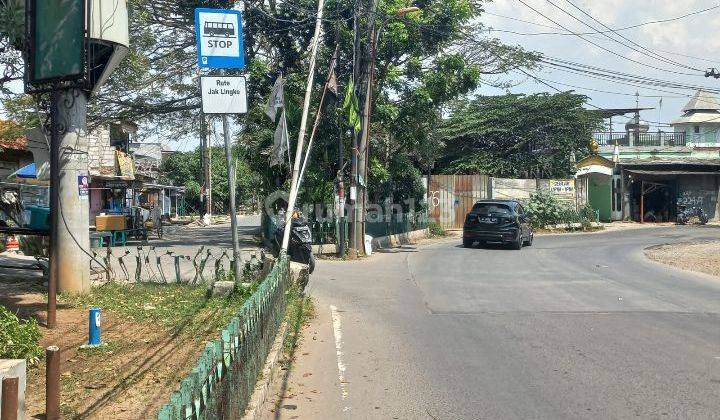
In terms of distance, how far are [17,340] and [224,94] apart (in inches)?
171

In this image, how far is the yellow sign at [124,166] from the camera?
33.2 meters

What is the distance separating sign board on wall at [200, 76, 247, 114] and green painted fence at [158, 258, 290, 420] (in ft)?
9.37

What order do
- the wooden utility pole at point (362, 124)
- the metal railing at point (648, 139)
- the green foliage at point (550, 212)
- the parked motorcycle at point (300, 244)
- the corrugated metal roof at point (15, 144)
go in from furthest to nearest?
the metal railing at point (648, 139)
the green foliage at point (550, 212)
the corrugated metal roof at point (15, 144)
the wooden utility pole at point (362, 124)
the parked motorcycle at point (300, 244)

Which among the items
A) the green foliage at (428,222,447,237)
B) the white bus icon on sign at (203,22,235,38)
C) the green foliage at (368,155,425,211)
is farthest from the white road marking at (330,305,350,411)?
the green foliage at (428,222,447,237)

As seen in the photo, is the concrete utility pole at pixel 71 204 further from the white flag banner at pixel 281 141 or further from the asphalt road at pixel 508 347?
the white flag banner at pixel 281 141

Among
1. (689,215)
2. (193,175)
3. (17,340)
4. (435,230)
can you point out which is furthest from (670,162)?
(17,340)

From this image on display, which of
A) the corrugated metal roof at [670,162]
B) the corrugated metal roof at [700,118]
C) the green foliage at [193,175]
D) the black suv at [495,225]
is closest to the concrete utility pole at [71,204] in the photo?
the black suv at [495,225]

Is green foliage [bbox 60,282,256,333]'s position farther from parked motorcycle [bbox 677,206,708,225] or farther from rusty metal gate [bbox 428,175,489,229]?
parked motorcycle [bbox 677,206,708,225]

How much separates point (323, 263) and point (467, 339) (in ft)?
33.9

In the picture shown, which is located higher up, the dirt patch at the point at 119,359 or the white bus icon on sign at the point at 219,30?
the white bus icon on sign at the point at 219,30

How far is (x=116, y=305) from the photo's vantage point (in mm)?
10188

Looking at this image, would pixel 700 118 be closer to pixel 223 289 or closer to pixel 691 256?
pixel 691 256

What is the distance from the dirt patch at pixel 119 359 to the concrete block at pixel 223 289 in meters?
0.45

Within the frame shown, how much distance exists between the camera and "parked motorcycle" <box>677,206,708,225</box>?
38750 millimetres
